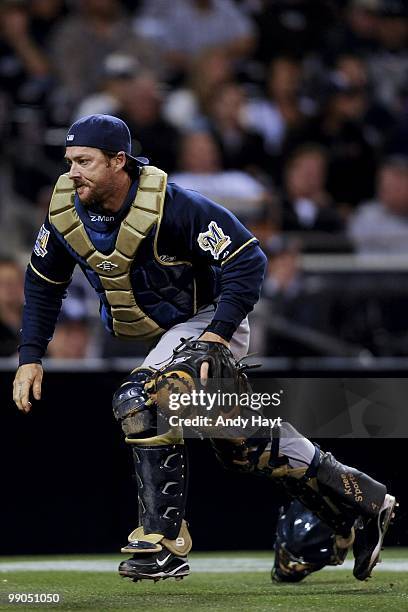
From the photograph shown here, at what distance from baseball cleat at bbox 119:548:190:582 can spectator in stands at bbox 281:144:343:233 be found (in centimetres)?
469

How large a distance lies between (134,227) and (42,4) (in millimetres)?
7039

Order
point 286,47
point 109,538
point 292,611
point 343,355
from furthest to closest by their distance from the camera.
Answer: point 286,47, point 343,355, point 109,538, point 292,611

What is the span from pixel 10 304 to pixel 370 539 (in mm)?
3582

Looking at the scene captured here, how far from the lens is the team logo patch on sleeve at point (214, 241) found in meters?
4.45

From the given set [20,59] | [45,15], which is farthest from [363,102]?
[20,59]

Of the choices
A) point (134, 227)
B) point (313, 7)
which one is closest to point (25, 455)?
point (134, 227)

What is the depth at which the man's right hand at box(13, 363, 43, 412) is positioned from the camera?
450 cm

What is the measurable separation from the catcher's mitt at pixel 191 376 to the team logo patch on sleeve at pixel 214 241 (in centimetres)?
36

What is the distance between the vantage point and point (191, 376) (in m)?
4.24

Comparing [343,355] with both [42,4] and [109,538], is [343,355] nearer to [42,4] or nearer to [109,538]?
[109,538]

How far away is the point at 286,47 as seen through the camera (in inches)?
467

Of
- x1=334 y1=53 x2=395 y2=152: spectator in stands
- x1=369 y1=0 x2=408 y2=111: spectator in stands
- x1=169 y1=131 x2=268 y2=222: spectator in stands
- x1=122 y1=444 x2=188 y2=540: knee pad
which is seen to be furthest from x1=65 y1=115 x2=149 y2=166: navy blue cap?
x1=369 y1=0 x2=408 y2=111: spectator in stands

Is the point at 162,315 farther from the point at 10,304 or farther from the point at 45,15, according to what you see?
the point at 45,15

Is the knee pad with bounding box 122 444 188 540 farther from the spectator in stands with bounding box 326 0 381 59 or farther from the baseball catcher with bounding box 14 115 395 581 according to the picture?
the spectator in stands with bounding box 326 0 381 59
